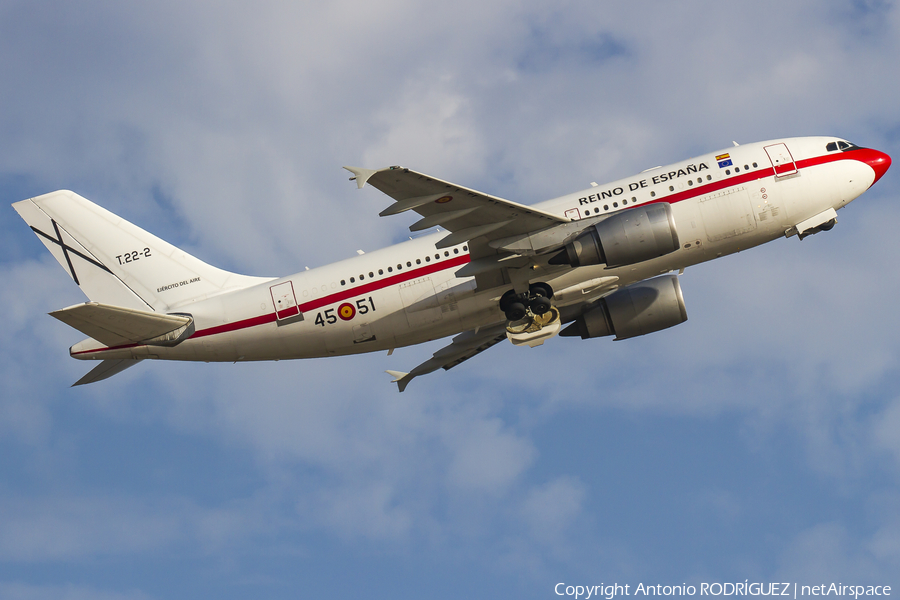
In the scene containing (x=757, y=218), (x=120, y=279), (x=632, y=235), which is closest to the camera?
(x=632, y=235)

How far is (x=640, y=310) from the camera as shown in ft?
114

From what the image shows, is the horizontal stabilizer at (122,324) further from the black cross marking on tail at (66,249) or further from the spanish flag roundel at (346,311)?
the spanish flag roundel at (346,311)

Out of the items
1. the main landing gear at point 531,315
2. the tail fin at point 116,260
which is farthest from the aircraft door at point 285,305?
the main landing gear at point 531,315

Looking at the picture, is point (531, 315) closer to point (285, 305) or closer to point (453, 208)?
point (453, 208)

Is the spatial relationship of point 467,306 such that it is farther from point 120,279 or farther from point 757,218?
point 120,279

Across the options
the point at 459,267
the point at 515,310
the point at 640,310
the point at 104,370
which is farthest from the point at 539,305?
the point at 104,370

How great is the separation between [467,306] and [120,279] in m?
14.9

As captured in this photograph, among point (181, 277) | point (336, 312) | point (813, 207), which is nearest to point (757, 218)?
point (813, 207)

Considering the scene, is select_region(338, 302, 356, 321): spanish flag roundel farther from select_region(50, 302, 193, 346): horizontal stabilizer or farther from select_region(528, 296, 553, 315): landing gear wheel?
select_region(528, 296, 553, 315): landing gear wheel

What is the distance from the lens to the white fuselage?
3112 centimetres

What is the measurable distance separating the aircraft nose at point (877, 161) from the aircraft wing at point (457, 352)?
16.4 metres

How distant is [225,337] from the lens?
106ft

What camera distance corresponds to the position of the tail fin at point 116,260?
34.3 m

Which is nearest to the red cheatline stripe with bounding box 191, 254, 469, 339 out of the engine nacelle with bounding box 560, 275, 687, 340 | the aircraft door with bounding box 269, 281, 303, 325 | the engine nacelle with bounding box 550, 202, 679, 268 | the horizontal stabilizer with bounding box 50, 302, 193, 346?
the aircraft door with bounding box 269, 281, 303, 325
